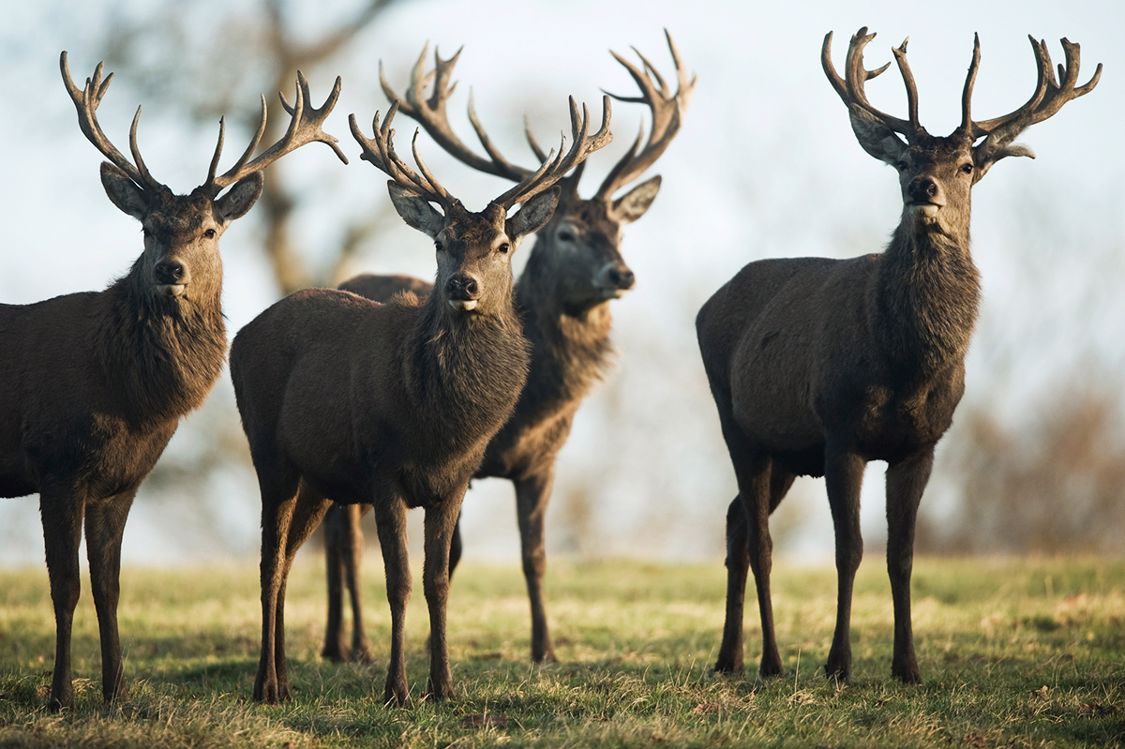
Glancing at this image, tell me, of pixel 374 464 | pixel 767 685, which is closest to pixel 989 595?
pixel 767 685

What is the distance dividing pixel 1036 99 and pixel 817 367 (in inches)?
79.4

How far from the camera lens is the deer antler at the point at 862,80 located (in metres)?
8.38

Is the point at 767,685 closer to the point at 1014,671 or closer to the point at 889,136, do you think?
the point at 1014,671

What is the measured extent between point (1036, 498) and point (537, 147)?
14415 mm

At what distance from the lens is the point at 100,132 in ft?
28.4

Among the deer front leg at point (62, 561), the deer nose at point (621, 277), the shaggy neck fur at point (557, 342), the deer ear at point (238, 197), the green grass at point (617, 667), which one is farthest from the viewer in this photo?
the deer nose at point (621, 277)

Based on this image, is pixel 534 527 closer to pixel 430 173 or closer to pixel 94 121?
pixel 430 173

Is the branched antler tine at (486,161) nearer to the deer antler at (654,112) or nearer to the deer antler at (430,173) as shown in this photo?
the deer antler at (654,112)

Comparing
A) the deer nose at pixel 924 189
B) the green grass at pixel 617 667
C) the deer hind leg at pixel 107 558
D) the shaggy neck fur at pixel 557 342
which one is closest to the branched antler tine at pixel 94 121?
the deer hind leg at pixel 107 558

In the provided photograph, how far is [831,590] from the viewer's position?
13664 millimetres

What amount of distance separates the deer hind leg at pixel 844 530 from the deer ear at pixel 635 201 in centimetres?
418

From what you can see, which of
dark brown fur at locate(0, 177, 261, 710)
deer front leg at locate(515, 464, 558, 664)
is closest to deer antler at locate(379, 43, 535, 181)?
deer front leg at locate(515, 464, 558, 664)

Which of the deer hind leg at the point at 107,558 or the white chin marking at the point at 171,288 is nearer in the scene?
the deer hind leg at the point at 107,558

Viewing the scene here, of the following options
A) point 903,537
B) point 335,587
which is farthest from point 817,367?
point 335,587
